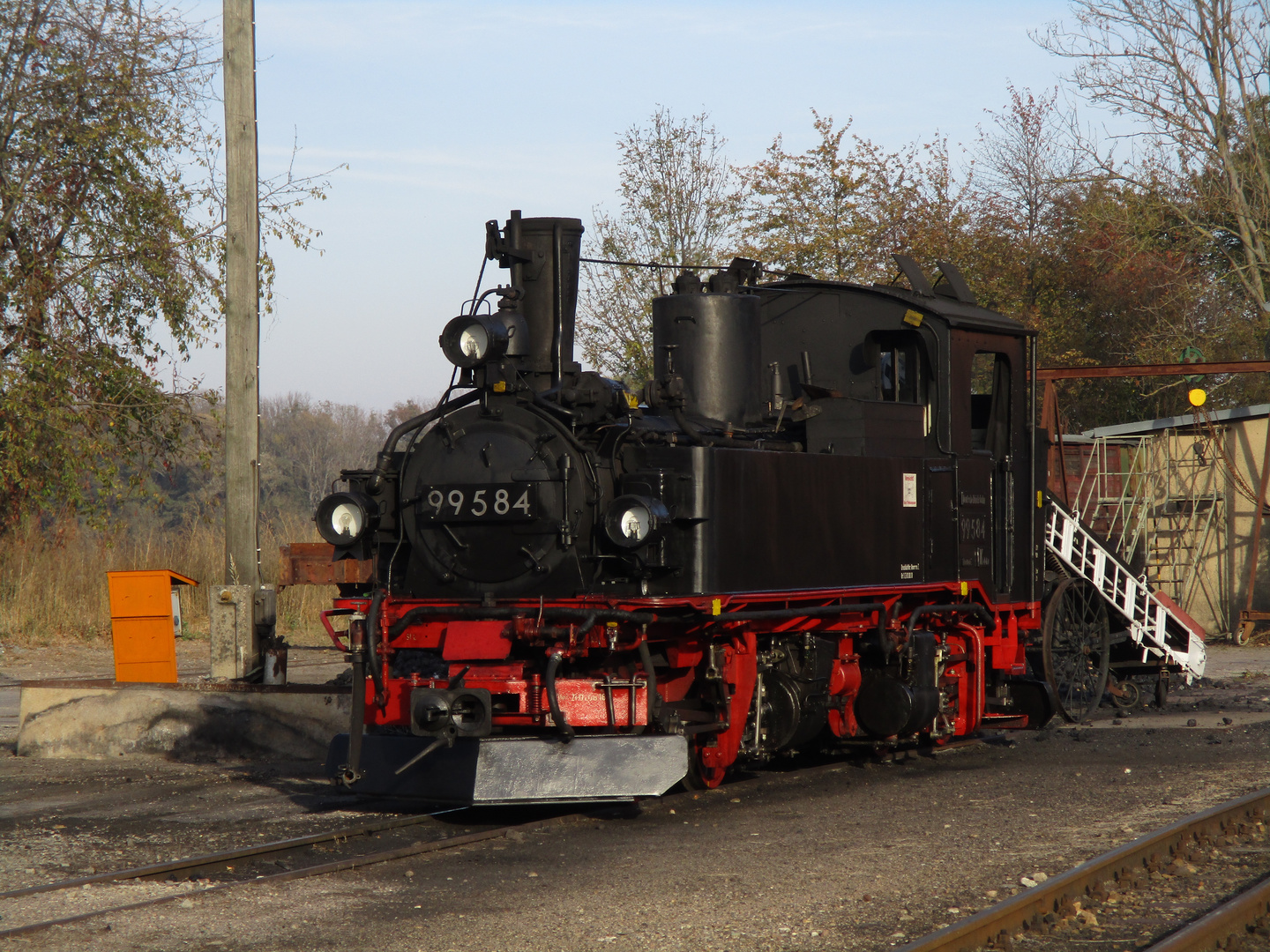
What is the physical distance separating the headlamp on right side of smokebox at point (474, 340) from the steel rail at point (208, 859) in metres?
2.38

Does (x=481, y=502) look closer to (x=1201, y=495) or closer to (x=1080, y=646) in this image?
(x=1080, y=646)

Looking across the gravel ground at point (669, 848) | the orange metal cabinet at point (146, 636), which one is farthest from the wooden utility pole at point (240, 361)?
the gravel ground at point (669, 848)

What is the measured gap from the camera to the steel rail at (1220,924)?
434cm

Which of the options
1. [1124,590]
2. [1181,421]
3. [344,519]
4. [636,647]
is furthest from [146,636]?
[1181,421]

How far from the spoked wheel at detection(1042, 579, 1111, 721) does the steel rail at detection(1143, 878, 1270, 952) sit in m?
6.31

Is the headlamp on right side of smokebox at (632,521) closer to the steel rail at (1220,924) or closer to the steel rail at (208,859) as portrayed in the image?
the steel rail at (208,859)

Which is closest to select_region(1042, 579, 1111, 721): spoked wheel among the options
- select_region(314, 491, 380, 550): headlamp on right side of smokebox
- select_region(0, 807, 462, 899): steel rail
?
select_region(314, 491, 380, 550): headlamp on right side of smokebox

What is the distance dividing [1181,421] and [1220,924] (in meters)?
16.0

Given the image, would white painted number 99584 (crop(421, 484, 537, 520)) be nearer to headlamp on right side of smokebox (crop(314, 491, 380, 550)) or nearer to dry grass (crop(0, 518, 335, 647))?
headlamp on right side of smokebox (crop(314, 491, 380, 550))

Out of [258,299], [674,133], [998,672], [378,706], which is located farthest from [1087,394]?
[378,706]

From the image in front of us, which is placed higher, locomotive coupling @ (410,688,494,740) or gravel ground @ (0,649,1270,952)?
locomotive coupling @ (410,688,494,740)

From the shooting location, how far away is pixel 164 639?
10.4 metres

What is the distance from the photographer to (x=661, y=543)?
21.6ft

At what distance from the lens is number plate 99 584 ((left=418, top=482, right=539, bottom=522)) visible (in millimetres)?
6754
